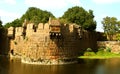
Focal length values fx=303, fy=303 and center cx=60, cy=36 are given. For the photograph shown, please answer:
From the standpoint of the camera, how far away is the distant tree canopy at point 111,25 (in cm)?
8439

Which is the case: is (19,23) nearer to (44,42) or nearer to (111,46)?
(111,46)

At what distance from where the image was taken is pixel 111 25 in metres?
85.4

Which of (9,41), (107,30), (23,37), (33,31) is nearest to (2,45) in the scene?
(9,41)

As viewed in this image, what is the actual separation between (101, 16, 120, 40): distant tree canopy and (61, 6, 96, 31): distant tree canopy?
36.5ft

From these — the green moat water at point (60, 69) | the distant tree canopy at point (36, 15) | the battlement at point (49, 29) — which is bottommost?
the green moat water at point (60, 69)

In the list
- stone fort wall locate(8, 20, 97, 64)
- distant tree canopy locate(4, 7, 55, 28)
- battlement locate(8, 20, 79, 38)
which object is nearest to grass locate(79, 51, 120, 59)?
stone fort wall locate(8, 20, 97, 64)

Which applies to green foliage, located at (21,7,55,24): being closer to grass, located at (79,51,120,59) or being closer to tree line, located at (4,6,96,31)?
tree line, located at (4,6,96,31)

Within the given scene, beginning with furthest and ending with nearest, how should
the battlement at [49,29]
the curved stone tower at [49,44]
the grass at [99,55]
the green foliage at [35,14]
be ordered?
the green foliage at [35,14]
the grass at [99,55]
the curved stone tower at [49,44]
the battlement at [49,29]

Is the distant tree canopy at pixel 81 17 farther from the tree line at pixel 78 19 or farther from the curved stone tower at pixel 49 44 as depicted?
the curved stone tower at pixel 49 44

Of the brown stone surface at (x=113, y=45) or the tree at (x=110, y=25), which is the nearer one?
the brown stone surface at (x=113, y=45)

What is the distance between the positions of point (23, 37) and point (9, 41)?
1044cm

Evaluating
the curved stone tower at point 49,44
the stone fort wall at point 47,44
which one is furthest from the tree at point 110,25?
the curved stone tower at point 49,44

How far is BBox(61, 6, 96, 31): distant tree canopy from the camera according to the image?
71.5 m

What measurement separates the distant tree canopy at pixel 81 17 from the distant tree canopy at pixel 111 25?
1111 centimetres
